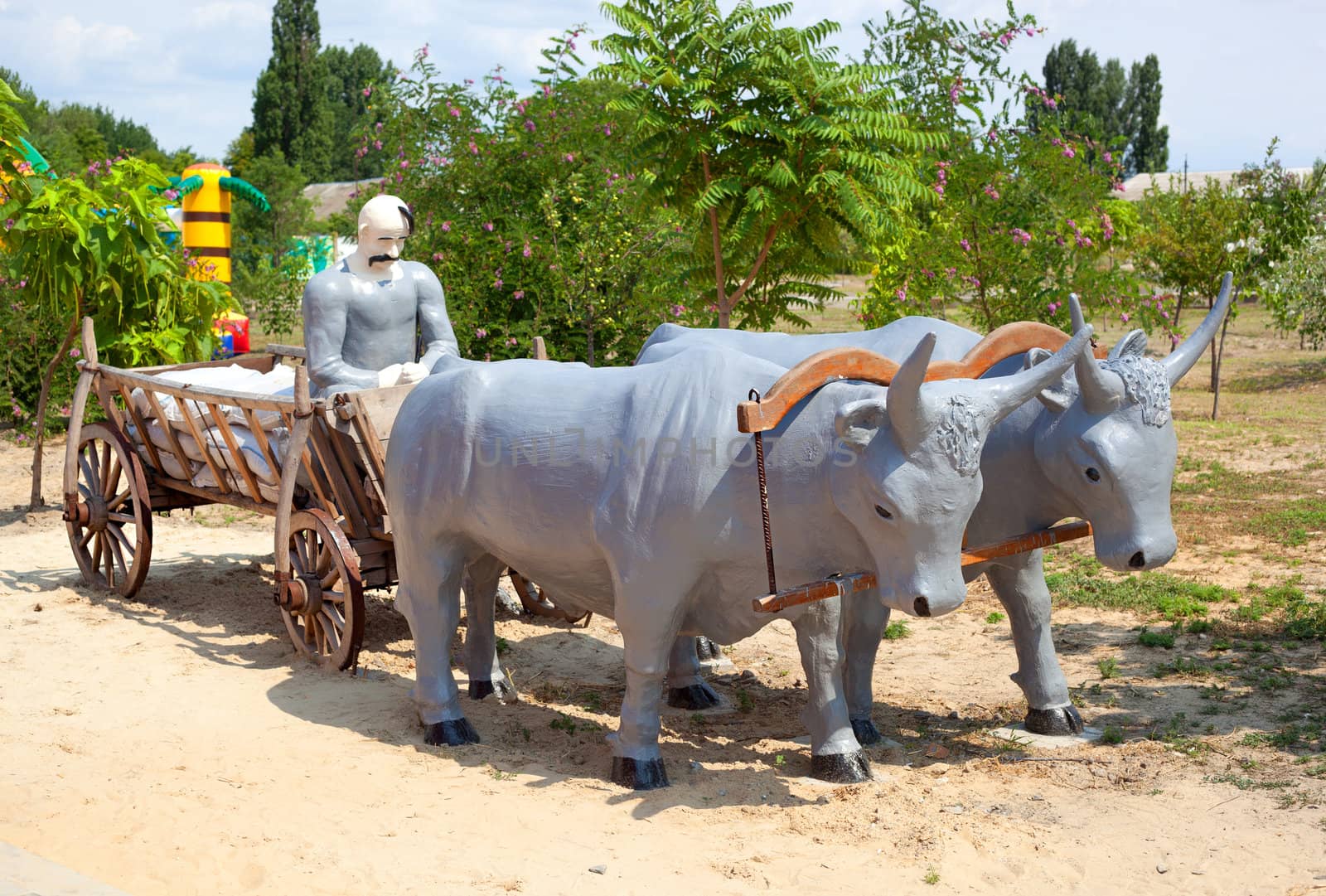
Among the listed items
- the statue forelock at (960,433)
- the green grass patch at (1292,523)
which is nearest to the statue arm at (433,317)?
the statue forelock at (960,433)

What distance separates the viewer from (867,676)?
5.86 meters

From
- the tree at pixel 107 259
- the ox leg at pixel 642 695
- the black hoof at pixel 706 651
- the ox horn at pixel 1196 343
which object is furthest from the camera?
the tree at pixel 107 259

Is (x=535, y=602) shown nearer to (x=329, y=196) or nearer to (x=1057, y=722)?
(x=1057, y=722)

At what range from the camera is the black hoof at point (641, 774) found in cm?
511

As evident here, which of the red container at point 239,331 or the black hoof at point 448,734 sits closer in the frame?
the black hoof at point 448,734

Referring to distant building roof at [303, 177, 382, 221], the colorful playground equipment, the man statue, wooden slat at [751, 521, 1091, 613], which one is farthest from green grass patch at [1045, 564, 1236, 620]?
distant building roof at [303, 177, 382, 221]

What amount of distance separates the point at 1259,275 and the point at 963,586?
49.3ft

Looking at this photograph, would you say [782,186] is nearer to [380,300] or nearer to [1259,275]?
[380,300]

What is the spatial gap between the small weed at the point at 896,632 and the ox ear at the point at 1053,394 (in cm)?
264

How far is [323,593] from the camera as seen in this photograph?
6.56 m

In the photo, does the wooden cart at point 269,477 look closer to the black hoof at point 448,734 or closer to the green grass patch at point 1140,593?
the black hoof at point 448,734

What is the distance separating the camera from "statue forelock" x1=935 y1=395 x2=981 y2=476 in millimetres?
4516

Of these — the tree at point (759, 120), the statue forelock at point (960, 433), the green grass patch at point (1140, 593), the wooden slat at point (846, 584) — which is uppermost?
the tree at point (759, 120)

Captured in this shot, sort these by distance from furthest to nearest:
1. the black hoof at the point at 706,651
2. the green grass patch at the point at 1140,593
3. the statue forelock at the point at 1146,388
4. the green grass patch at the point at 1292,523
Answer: the green grass patch at the point at 1292,523, the green grass patch at the point at 1140,593, the black hoof at the point at 706,651, the statue forelock at the point at 1146,388
